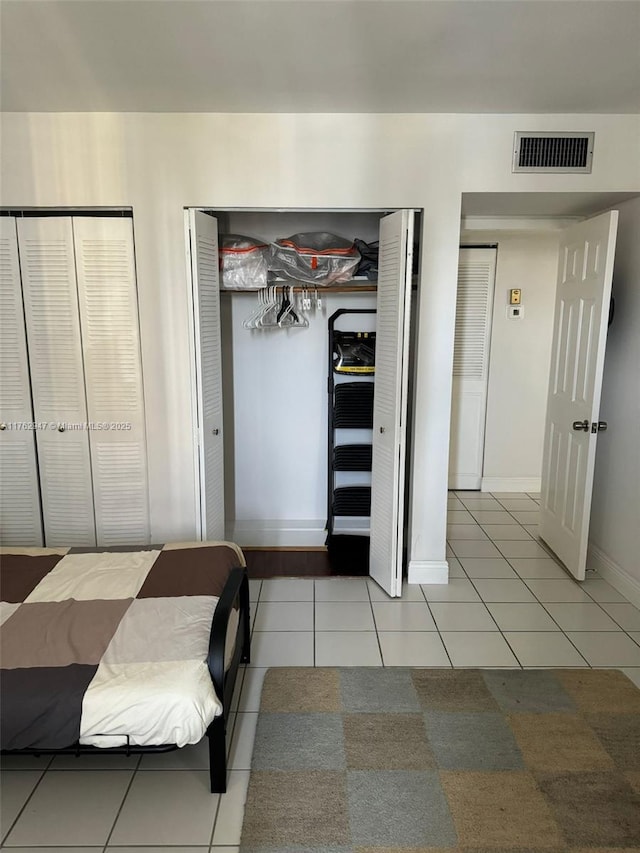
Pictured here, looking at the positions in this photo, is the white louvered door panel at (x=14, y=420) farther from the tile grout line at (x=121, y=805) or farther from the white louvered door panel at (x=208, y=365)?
the tile grout line at (x=121, y=805)

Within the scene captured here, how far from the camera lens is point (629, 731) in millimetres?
2125

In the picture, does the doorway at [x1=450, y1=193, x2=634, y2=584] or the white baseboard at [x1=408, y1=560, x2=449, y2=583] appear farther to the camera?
the doorway at [x1=450, y1=193, x2=634, y2=584]

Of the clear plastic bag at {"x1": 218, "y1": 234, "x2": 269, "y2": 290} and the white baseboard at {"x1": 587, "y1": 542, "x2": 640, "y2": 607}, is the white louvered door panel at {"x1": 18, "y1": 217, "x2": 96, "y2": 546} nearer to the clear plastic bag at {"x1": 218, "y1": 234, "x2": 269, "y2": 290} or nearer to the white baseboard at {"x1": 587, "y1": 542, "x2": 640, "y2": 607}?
the clear plastic bag at {"x1": 218, "y1": 234, "x2": 269, "y2": 290}

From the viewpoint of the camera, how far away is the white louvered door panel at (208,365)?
114 inches

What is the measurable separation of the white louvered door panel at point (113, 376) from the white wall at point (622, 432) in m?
2.76

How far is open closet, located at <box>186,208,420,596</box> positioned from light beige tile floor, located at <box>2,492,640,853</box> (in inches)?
14.0

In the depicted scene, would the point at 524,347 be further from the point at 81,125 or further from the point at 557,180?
the point at 81,125

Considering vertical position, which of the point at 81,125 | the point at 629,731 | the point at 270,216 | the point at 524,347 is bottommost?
the point at 629,731

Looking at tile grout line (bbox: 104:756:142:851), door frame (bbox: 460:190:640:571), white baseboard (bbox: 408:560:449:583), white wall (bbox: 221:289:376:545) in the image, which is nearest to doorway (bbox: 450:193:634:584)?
door frame (bbox: 460:190:640:571)

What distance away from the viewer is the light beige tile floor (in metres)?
1.72

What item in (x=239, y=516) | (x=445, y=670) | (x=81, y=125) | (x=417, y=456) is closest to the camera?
(x=445, y=670)

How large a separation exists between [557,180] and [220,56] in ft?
6.01

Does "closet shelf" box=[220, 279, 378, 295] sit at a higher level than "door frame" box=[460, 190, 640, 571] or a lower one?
lower

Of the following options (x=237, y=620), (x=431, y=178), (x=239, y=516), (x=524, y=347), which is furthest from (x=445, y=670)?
(x=524, y=347)
